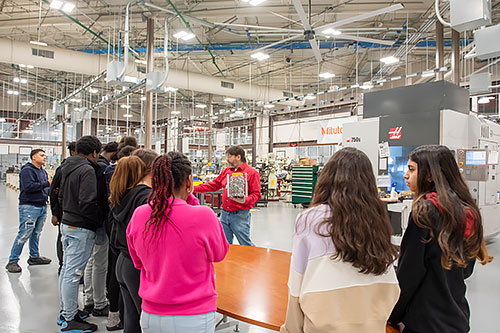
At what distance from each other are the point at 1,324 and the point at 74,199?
126 cm

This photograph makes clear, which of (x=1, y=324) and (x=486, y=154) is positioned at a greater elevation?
(x=486, y=154)

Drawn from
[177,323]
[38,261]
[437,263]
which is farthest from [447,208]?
[38,261]

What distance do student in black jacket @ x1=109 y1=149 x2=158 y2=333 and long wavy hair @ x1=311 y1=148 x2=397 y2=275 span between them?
109 centimetres

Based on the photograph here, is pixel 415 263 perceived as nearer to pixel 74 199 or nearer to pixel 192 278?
pixel 192 278

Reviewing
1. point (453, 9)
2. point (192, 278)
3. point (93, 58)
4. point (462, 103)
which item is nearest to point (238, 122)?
point (93, 58)

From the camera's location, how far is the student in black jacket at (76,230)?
2.48 meters

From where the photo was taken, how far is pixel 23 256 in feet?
15.1

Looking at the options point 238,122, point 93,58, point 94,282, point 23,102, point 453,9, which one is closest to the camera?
point 94,282

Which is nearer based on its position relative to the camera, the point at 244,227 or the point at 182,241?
the point at 182,241

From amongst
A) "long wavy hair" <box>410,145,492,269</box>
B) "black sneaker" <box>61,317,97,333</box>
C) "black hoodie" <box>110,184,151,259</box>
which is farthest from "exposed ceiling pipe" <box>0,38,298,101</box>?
"long wavy hair" <box>410,145,492,269</box>

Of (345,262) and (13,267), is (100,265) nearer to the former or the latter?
(13,267)

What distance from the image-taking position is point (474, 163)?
177 inches

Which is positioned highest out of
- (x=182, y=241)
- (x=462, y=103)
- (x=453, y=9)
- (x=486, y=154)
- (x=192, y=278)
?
(x=453, y=9)

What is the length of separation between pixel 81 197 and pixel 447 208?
7.85ft
